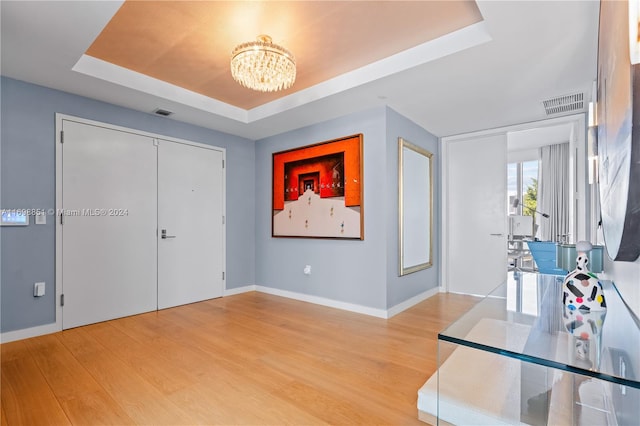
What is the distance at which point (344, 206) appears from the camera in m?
4.23

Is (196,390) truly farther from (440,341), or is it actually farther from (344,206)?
(344,206)

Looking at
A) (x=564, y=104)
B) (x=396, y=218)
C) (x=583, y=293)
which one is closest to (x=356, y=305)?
(x=396, y=218)

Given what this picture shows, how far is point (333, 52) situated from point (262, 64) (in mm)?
797

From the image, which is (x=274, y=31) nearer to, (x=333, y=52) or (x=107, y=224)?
(x=333, y=52)

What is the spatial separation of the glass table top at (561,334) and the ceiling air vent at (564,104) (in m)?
2.81

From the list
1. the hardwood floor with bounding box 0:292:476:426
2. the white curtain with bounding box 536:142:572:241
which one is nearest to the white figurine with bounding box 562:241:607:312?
the hardwood floor with bounding box 0:292:476:426

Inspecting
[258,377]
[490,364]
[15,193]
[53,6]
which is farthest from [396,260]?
[15,193]

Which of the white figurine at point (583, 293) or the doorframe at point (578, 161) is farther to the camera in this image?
the doorframe at point (578, 161)

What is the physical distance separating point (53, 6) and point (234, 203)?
330cm

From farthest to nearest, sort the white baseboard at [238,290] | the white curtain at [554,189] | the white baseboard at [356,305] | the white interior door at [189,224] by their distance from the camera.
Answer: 1. the white curtain at [554,189]
2. the white baseboard at [238,290]
3. the white interior door at [189,224]
4. the white baseboard at [356,305]

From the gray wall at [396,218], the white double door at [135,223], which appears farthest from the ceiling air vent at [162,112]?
the gray wall at [396,218]

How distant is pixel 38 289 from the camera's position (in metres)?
3.27

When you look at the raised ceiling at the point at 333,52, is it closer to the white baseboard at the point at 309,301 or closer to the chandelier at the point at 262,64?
the chandelier at the point at 262,64

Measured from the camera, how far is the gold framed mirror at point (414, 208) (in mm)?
4137
